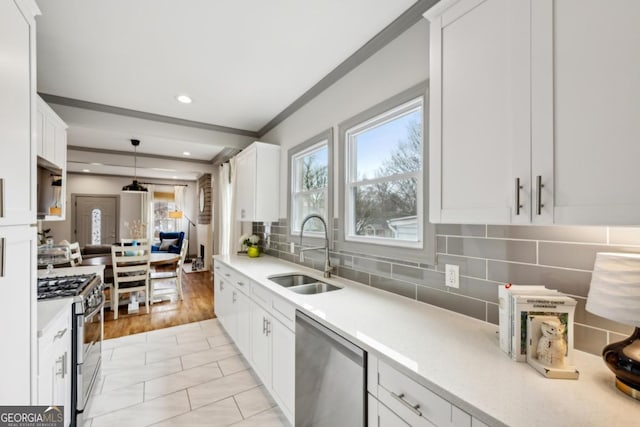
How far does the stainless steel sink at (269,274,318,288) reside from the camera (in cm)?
252

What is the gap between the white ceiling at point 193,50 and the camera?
1758 millimetres

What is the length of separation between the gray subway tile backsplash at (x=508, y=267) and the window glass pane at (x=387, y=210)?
216mm

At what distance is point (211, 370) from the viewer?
2.56 metres

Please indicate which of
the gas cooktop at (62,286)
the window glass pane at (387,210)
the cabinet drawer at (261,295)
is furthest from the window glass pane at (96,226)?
the window glass pane at (387,210)

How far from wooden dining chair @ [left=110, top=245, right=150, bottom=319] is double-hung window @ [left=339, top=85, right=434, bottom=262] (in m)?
3.24

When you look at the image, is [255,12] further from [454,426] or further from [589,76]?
[454,426]

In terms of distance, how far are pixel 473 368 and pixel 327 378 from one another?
2.36ft

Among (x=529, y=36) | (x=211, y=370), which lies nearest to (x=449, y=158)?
(x=529, y=36)

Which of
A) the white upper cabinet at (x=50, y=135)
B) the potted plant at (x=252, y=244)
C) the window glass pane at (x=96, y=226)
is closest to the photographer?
the white upper cabinet at (x=50, y=135)

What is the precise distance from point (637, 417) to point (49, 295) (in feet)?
8.96

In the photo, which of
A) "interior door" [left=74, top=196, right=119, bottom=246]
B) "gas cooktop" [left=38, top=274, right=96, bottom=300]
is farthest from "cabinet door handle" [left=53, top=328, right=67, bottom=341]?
"interior door" [left=74, top=196, right=119, bottom=246]

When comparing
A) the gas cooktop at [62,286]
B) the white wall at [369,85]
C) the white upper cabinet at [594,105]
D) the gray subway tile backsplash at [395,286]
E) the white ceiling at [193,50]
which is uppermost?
the white ceiling at [193,50]

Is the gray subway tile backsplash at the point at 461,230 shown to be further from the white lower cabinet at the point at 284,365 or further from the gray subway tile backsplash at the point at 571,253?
the white lower cabinet at the point at 284,365

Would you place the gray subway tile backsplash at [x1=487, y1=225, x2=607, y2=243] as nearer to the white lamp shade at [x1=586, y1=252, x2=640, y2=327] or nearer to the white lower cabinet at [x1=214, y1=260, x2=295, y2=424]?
the white lamp shade at [x1=586, y1=252, x2=640, y2=327]
